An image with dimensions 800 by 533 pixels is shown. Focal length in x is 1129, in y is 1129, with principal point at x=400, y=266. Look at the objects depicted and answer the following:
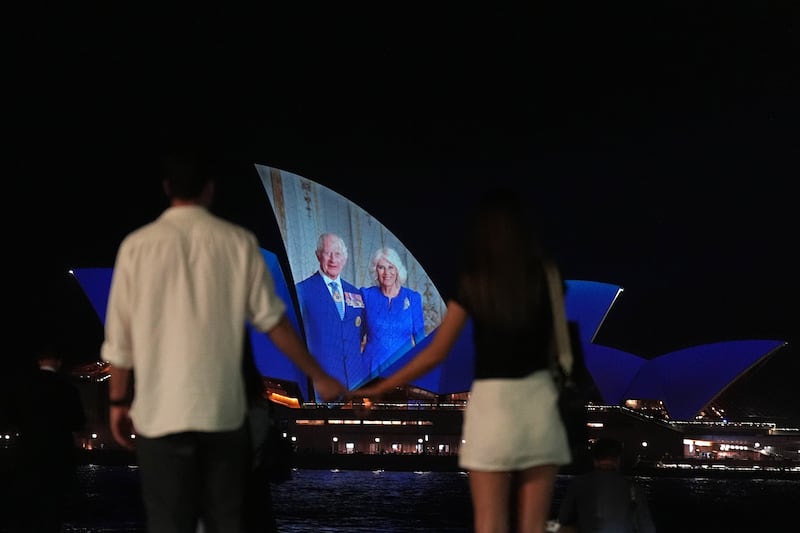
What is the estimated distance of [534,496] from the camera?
8.27ft

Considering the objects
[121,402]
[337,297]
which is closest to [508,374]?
[121,402]

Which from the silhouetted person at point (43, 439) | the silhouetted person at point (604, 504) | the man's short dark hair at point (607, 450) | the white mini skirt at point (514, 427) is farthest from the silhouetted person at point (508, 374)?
the silhouetted person at point (43, 439)

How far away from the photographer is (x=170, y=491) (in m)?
2.38

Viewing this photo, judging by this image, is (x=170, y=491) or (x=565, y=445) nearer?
(x=170, y=491)

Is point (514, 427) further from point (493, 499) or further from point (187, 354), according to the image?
point (187, 354)

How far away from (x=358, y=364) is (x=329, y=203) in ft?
20.8

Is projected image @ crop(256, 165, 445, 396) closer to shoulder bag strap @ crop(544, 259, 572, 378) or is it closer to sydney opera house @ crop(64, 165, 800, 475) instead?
sydney opera house @ crop(64, 165, 800, 475)

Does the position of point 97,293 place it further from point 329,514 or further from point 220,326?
point 220,326

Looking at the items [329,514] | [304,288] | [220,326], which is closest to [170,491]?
[220,326]

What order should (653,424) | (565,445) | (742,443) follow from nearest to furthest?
(565,445), (653,424), (742,443)

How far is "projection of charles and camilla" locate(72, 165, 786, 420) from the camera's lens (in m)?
40.8

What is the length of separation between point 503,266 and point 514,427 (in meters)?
0.36

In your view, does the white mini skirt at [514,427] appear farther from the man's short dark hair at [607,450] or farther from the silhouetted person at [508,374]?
the man's short dark hair at [607,450]

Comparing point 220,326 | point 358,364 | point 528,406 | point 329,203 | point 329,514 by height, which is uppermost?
point 329,203
